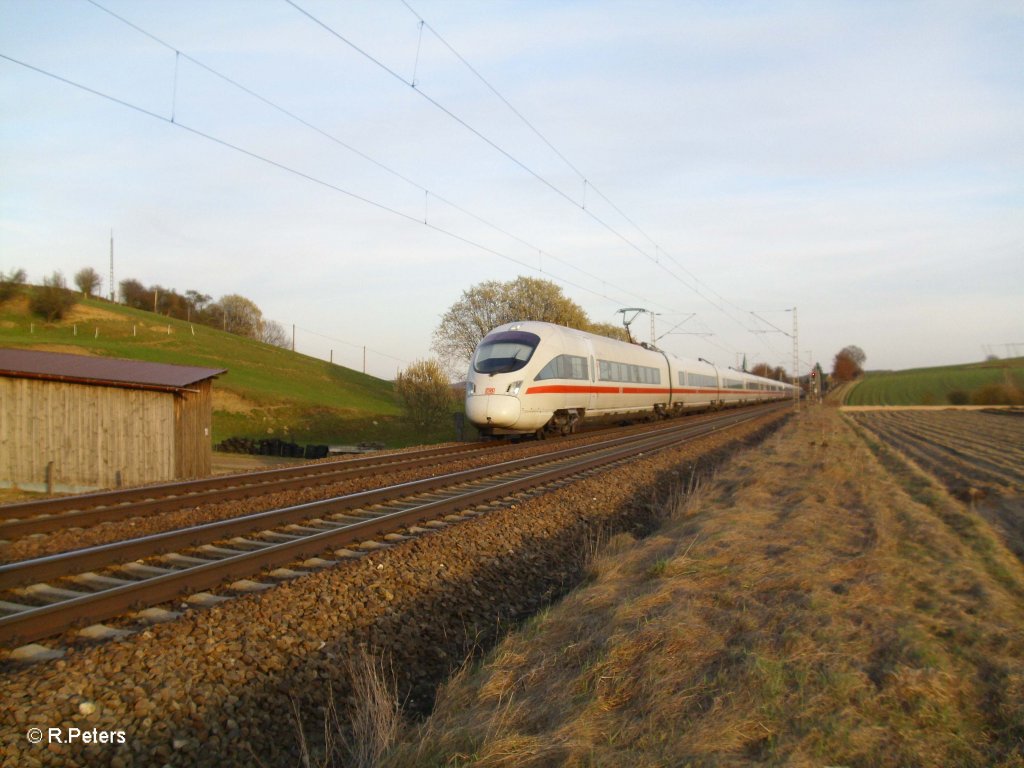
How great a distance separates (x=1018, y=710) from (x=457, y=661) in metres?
3.69

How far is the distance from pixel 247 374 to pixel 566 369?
4645 cm

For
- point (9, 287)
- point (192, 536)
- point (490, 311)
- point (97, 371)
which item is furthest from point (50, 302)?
point (192, 536)

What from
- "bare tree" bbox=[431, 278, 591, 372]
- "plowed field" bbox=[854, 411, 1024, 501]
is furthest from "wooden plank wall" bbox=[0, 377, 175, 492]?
"bare tree" bbox=[431, 278, 591, 372]

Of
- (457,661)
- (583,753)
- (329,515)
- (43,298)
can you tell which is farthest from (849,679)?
(43,298)

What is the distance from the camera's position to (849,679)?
448 cm

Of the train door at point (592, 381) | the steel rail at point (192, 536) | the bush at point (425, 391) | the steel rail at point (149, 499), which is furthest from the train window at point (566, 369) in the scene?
the bush at point (425, 391)

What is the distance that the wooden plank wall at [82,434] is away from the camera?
1695 cm

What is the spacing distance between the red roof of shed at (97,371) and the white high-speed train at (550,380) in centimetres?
767

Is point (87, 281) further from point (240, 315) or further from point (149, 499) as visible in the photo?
point (149, 499)

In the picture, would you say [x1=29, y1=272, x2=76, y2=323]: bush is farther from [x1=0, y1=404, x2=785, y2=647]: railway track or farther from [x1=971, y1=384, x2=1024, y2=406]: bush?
[x1=971, y1=384, x2=1024, y2=406]: bush

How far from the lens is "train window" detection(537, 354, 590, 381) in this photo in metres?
20.5

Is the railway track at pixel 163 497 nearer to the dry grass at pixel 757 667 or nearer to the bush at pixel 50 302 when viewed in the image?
the dry grass at pixel 757 667

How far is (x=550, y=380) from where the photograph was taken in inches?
812

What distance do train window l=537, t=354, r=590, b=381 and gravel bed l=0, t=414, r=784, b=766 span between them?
1188 centimetres
